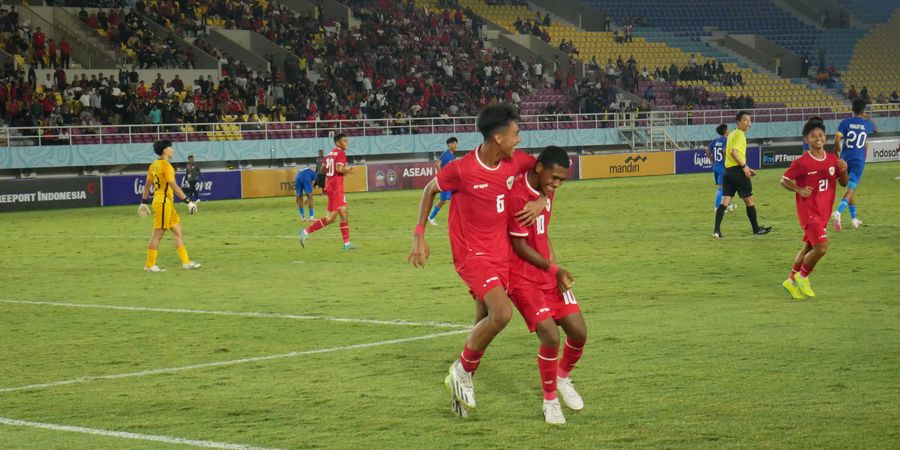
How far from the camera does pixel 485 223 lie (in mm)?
8195

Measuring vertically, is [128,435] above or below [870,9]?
below

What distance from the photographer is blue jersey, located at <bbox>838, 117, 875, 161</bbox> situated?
22.6 meters

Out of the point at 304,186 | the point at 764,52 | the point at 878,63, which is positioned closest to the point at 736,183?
the point at 304,186

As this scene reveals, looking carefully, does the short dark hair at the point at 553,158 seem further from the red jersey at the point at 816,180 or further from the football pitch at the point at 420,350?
the red jersey at the point at 816,180

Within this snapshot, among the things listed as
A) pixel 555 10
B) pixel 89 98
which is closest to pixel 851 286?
pixel 89 98

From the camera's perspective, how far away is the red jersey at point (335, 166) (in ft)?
71.0

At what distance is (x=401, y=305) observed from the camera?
14.2 m

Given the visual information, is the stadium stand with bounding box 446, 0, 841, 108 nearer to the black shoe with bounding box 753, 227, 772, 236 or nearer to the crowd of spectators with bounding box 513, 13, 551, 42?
the crowd of spectators with bounding box 513, 13, 551, 42

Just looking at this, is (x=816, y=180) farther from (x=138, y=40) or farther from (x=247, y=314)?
(x=138, y=40)

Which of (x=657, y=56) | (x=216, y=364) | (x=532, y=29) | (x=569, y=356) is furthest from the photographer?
(x=657, y=56)

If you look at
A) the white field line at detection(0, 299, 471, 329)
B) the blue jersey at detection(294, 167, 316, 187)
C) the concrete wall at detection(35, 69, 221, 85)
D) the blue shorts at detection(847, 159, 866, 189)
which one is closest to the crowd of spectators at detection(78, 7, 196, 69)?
the concrete wall at detection(35, 69, 221, 85)

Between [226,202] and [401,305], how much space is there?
1005 inches

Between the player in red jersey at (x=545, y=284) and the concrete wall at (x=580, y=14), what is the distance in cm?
6243

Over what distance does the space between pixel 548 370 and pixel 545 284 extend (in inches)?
22.9
